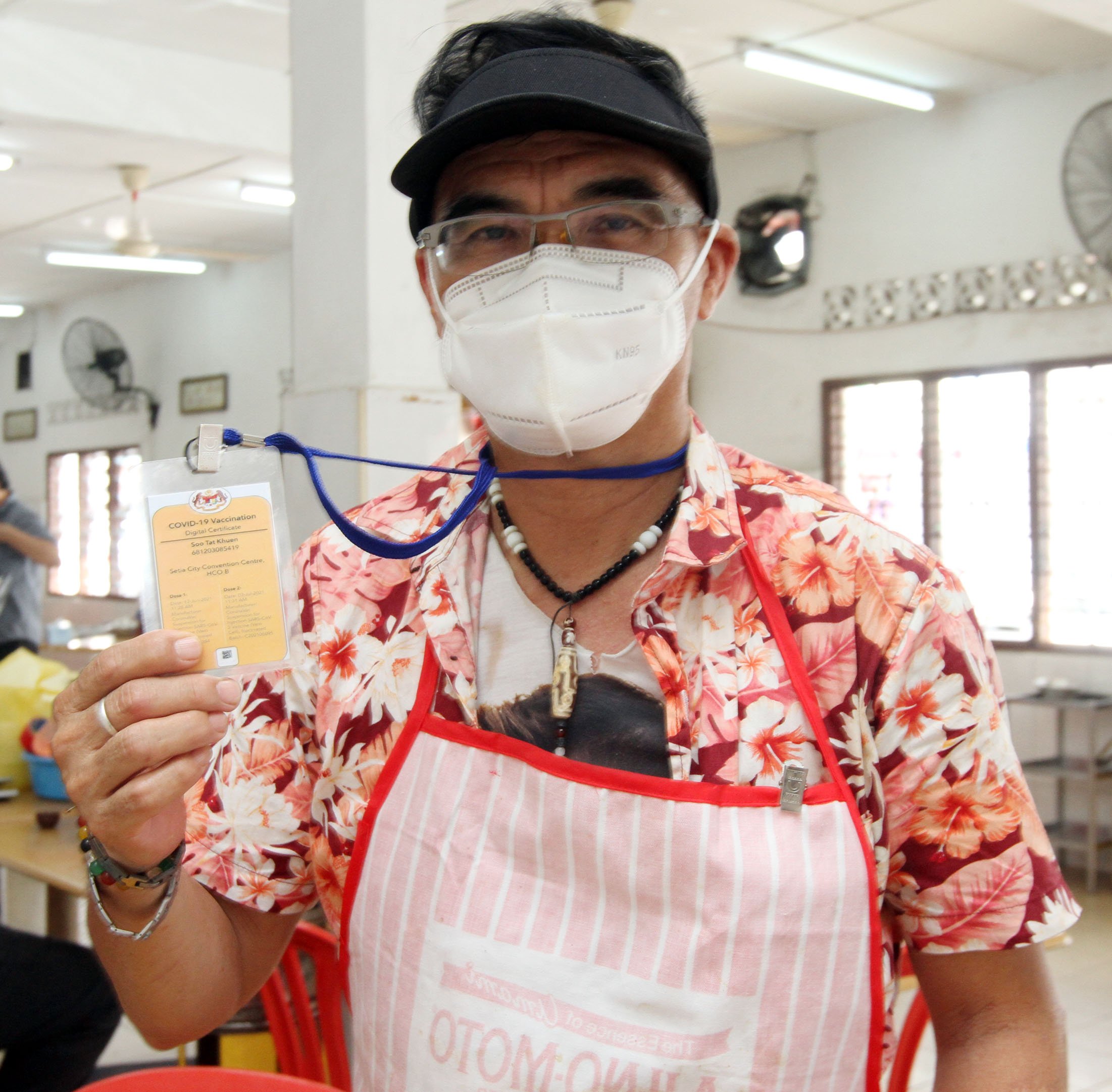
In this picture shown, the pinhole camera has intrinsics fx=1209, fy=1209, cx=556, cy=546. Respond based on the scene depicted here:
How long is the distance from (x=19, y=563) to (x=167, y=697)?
490cm

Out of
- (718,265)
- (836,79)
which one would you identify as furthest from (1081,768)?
(718,265)

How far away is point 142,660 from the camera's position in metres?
0.95

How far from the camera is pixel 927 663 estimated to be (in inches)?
42.5

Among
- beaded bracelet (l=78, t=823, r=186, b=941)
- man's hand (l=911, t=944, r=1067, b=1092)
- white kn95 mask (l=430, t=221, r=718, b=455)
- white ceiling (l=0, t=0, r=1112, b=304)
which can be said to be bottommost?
man's hand (l=911, t=944, r=1067, b=1092)

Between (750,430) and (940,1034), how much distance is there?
6705 mm

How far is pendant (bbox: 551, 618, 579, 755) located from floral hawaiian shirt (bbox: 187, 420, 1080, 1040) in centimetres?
8

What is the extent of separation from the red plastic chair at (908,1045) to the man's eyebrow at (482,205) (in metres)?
1.15

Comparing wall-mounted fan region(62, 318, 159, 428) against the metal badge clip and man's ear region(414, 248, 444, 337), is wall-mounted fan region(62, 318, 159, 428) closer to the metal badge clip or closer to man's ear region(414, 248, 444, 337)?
man's ear region(414, 248, 444, 337)

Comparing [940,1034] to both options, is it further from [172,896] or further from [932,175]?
[932,175]

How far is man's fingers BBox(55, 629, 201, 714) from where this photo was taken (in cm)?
95

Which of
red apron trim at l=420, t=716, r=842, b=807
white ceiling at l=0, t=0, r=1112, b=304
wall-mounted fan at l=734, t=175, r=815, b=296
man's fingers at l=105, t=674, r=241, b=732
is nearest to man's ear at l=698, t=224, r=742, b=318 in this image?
red apron trim at l=420, t=716, r=842, b=807

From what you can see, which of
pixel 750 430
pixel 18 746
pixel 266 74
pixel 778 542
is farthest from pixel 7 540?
pixel 778 542

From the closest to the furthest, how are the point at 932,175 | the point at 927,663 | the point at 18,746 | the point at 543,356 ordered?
1. the point at 927,663
2. the point at 543,356
3. the point at 18,746
4. the point at 932,175

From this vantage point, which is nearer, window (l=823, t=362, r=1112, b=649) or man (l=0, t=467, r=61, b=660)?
man (l=0, t=467, r=61, b=660)
